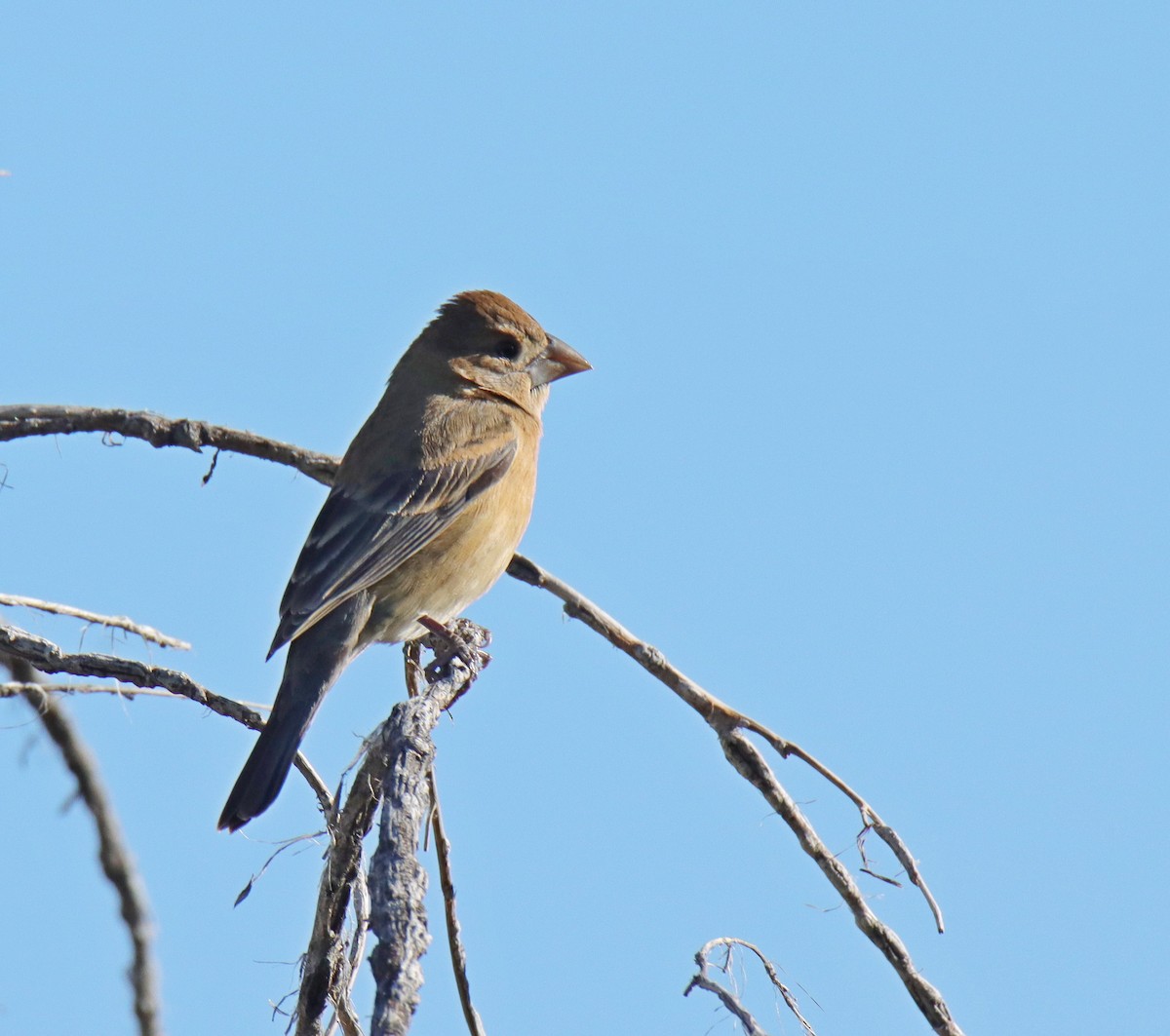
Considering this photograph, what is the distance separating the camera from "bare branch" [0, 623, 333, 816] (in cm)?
334

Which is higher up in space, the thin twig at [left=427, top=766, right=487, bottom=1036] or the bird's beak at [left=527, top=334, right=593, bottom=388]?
the bird's beak at [left=527, top=334, right=593, bottom=388]

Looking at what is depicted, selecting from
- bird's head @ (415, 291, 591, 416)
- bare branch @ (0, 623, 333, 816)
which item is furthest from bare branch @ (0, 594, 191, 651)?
bird's head @ (415, 291, 591, 416)

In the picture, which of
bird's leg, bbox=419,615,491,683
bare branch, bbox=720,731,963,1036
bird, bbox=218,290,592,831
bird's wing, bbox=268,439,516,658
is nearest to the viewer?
bare branch, bbox=720,731,963,1036

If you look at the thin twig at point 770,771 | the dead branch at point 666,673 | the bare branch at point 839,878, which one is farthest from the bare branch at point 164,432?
the bare branch at point 839,878

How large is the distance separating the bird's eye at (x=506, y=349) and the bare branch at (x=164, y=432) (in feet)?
8.01

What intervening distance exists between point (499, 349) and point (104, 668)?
350 centimetres

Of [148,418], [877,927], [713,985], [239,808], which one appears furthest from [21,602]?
[877,927]

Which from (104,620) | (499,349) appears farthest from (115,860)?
(499,349)

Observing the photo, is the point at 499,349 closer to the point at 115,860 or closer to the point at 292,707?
the point at 292,707

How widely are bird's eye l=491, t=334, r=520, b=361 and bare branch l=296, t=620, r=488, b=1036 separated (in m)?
3.39

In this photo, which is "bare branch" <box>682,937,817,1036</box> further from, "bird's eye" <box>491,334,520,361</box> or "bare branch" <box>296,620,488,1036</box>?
"bird's eye" <box>491,334,520,361</box>

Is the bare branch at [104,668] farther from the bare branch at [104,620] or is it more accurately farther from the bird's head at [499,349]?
the bird's head at [499,349]

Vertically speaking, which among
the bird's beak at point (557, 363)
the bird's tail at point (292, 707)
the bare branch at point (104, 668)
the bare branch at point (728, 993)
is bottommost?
the bare branch at point (728, 993)

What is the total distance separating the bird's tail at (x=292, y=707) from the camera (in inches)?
180
